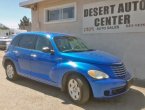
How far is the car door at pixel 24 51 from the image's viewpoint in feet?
25.6

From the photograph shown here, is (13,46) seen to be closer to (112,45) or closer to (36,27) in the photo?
(112,45)

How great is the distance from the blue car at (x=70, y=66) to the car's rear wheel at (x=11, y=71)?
8.8 inches

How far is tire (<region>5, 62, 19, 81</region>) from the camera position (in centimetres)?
863

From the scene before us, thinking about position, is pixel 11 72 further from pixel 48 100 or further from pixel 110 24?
pixel 110 24

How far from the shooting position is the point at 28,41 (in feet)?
26.6

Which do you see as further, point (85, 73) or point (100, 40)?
point (100, 40)

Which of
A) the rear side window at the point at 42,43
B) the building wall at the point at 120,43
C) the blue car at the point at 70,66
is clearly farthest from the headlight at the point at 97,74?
the building wall at the point at 120,43

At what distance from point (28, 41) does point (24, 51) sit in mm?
365

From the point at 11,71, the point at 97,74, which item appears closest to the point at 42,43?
the point at 11,71

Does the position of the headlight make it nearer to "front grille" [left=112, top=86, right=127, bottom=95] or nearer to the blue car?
the blue car

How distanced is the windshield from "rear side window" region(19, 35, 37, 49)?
0.89m

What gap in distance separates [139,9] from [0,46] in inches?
691

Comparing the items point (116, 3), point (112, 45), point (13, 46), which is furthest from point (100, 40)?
point (13, 46)

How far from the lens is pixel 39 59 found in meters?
7.28
